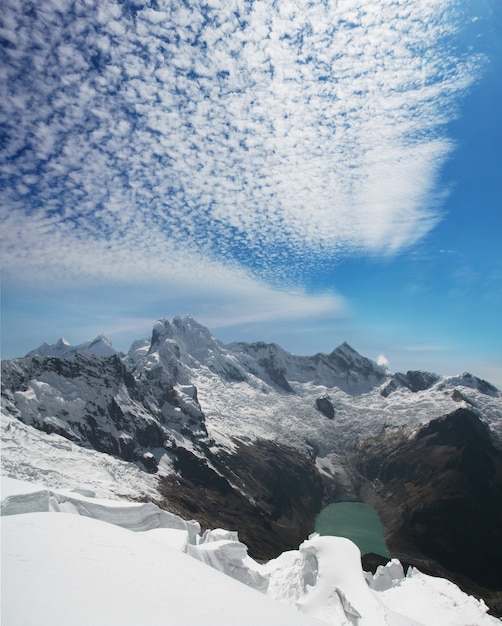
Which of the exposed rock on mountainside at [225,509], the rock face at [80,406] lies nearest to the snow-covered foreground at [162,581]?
the exposed rock on mountainside at [225,509]

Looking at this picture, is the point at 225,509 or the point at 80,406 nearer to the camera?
the point at 225,509

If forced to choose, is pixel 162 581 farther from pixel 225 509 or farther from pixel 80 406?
pixel 80 406

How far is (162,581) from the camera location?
56.5 feet

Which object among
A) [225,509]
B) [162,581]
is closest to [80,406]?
[225,509]

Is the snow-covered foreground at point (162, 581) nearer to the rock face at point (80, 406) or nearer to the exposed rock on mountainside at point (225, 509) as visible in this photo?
the exposed rock on mountainside at point (225, 509)

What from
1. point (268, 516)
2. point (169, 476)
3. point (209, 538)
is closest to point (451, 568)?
point (268, 516)

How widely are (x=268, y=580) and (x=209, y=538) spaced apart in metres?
9.52

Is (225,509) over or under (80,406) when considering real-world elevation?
under

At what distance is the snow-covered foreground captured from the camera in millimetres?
14039

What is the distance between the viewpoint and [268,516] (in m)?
192

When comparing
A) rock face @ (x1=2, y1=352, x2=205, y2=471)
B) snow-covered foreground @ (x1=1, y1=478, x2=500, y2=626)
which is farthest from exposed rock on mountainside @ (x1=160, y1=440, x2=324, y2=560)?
snow-covered foreground @ (x1=1, y1=478, x2=500, y2=626)

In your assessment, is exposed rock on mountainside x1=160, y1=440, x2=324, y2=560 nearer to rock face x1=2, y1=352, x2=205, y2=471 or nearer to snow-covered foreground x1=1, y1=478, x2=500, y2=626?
rock face x1=2, y1=352, x2=205, y2=471

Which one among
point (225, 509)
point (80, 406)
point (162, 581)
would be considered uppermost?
point (162, 581)

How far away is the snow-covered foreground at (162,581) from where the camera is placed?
14.0m
